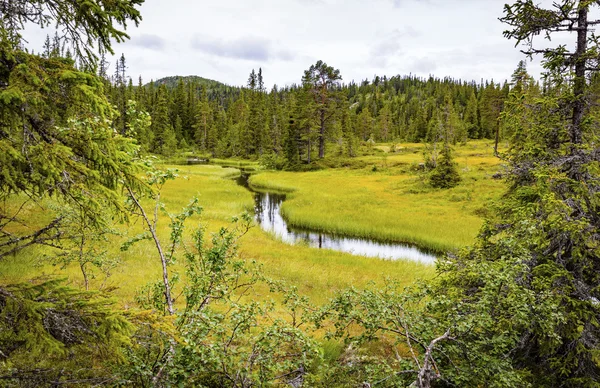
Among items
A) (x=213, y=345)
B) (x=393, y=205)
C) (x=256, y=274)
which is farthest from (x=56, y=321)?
(x=393, y=205)

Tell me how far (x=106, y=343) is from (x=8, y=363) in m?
0.83

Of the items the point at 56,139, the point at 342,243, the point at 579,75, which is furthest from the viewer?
the point at 342,243

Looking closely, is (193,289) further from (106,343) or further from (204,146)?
(204,146)

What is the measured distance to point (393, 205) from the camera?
96.9ft

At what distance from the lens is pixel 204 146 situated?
8812cm

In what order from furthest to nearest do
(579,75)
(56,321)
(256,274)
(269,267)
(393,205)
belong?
(393,205) < (269,267) < (579,75) < (256,274) < (56,321)

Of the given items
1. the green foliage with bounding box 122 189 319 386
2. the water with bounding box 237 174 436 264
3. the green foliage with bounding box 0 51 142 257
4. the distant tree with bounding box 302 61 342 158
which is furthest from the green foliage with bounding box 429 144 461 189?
the green foliage with bounding box 0 51 142 257

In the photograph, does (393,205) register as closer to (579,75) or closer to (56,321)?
(579,75)

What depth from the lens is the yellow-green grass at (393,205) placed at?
902 inches

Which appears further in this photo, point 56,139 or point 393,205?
point 393,205

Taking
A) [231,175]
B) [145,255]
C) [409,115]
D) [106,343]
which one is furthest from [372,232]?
[409,115]

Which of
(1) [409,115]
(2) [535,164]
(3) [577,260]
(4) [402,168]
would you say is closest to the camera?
(3) [577,260]

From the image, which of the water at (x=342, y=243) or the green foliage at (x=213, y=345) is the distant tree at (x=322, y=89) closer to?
the water at (x=342, y=243)

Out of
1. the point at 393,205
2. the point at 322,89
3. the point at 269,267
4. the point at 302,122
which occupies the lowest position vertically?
the point at 269,267
